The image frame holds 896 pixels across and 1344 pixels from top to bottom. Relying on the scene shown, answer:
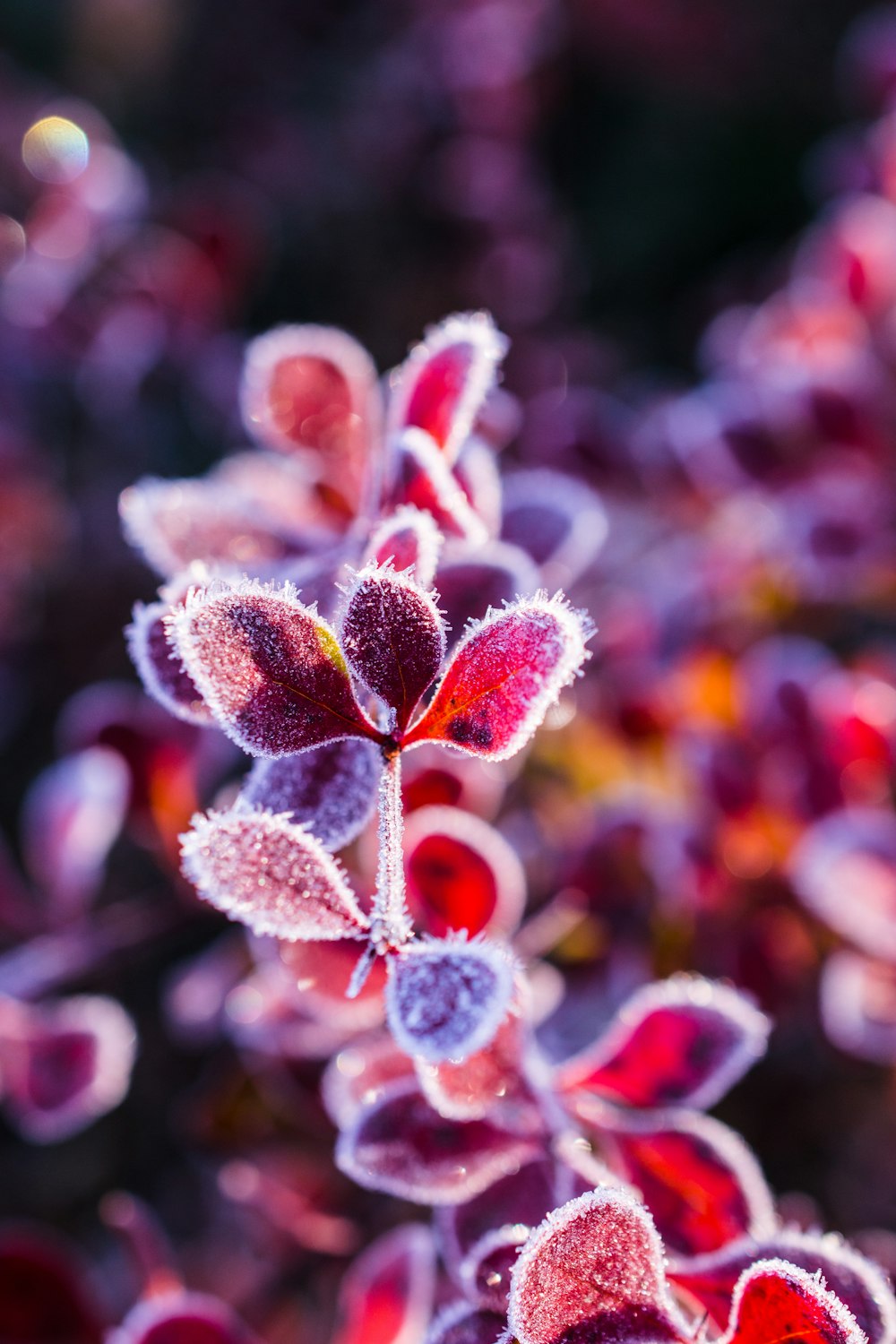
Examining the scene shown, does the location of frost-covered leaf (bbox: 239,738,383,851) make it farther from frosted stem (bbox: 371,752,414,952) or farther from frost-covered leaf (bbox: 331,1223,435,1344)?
frost-covered leaf (bbox: 331,1223,435,1344)

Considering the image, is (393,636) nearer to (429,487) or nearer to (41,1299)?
(429,487)

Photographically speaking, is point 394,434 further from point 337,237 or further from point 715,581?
point 337,237

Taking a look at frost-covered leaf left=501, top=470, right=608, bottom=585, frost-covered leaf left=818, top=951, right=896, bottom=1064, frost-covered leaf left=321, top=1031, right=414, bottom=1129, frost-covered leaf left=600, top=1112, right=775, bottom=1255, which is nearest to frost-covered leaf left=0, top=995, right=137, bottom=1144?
frost-covered leaf left=321, top=1031, right=414, bottom=1129

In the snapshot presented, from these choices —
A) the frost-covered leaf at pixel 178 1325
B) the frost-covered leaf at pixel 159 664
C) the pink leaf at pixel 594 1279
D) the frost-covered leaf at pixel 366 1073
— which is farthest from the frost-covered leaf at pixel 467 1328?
the frost-covered leaf at pixel 159 664

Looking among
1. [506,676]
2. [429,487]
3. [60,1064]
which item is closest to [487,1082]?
[506,676]

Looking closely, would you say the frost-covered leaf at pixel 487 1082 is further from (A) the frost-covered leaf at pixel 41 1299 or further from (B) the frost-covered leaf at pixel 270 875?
(A) the frost-covered leaf at pixel 41 1299

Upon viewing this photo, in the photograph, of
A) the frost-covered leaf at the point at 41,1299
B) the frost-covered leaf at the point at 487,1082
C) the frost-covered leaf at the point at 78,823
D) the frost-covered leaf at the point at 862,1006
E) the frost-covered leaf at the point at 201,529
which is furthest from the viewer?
the frost-covered leaf at the point at 78,823

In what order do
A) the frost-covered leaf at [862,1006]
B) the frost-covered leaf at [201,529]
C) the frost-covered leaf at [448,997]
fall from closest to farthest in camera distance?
the frost-covered leaf at [448,997], the frost-covered leaf at [201,529], the frost-covered leaf at [862,1006]
